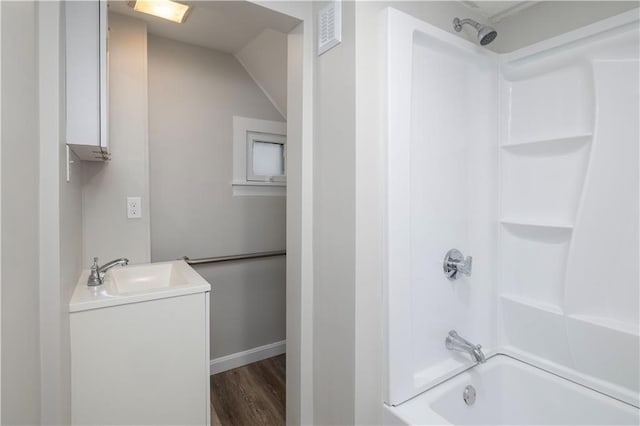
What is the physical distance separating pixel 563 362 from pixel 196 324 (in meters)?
1.72

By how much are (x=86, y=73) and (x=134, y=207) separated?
35.2 inches

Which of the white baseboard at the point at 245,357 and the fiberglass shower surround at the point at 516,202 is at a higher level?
the fiberglass shower surround at the point at 516,202

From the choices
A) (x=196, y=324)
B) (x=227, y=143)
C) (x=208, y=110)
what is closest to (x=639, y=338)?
(x=196, y=324)

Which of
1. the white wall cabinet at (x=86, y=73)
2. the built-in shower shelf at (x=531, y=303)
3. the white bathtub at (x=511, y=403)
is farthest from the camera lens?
the built-in shower shelf at (x=531, y=303)

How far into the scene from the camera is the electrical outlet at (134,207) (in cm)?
Result: 190

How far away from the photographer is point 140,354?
53.1 inches

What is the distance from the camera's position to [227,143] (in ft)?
7.95

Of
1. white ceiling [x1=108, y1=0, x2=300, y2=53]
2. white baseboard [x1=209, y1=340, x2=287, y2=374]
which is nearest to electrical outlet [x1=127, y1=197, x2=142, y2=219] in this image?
white ceiling [x1=108, y1=0, x2=300, y2=53]

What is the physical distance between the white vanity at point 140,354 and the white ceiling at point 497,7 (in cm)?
189

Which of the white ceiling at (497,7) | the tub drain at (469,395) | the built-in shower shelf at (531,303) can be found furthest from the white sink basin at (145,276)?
the white ceiling at (497,7)

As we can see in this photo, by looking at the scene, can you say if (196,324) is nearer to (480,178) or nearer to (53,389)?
(53,389)

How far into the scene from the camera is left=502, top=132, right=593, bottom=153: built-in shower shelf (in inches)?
56.6

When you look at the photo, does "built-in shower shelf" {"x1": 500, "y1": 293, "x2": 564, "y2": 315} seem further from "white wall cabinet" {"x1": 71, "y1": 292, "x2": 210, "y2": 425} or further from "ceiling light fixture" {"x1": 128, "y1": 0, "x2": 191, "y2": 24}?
"ceiling light fixture" {"x1": 128, "y1": 0, "x2": 191, "y2": 24}

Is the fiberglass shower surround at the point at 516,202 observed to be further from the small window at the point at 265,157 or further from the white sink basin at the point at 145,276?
the small window at the point at 265,157
